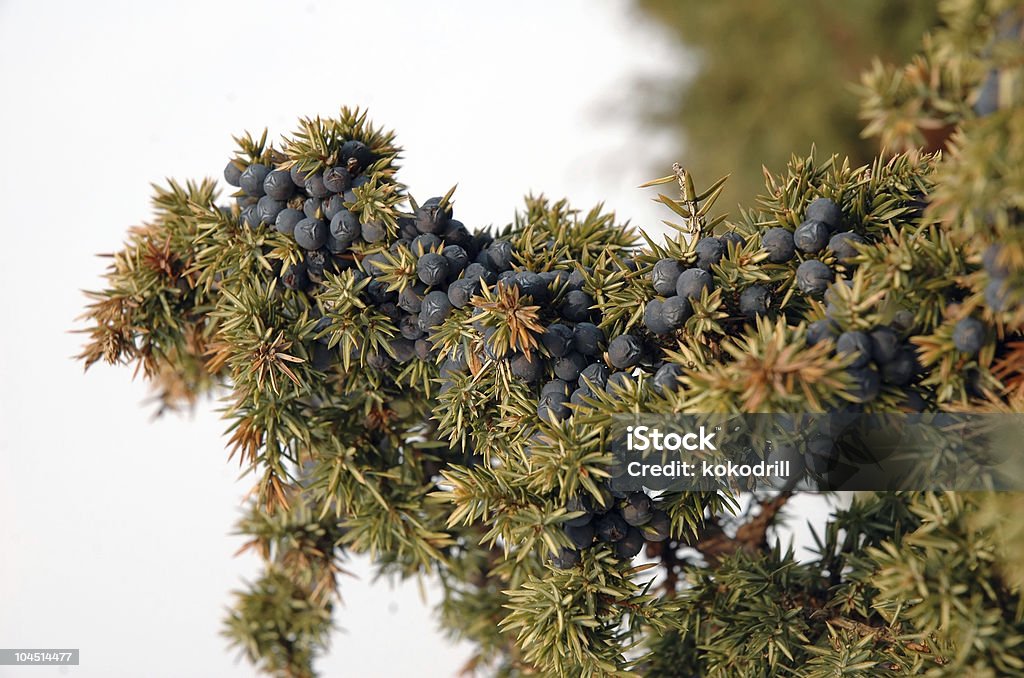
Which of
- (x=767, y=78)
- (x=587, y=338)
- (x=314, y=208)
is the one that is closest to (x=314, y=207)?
(x=314, y=208)

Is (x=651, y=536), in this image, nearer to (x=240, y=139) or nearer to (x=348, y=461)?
(x=348, y=461)

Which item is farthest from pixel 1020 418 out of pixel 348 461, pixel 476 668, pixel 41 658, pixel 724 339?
pixel 41 658

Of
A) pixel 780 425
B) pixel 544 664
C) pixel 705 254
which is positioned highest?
pixel 705 254

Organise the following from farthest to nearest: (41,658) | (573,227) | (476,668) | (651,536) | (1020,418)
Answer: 1. (476,668)
2. (41,658)
3. (573,227)
4. (651,536)
5. (1020,418)

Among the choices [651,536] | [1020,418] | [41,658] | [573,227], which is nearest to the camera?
[1020,418]

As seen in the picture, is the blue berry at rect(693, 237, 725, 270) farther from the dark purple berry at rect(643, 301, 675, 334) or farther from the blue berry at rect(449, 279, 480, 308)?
the blue berry at rect(449, 279, 480, 308)

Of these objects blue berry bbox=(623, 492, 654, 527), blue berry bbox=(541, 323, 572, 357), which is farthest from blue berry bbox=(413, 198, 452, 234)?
blue berry bbox=(623, 492, 654, 527)

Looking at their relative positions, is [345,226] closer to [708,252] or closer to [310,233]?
[310,233]
